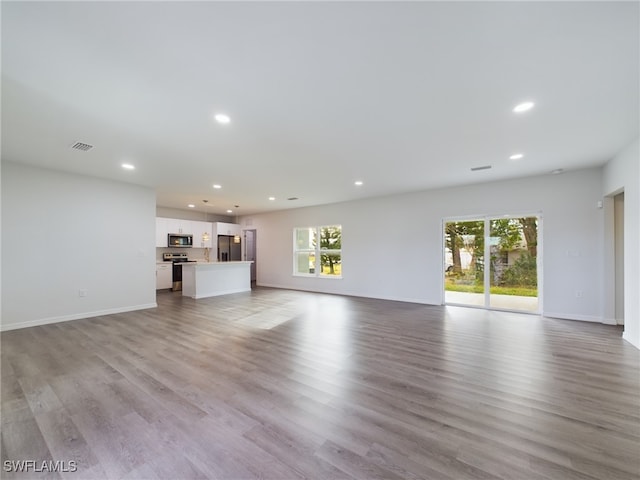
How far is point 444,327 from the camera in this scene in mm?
4305

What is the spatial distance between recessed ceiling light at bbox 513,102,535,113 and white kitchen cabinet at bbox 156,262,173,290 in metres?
9.16

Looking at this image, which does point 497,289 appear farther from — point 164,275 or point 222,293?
point 164,275

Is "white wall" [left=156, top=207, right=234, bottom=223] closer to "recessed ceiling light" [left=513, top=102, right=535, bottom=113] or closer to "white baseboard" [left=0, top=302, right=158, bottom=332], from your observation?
"white baseboard" [left=0, top=302, right=158, bottom=332]

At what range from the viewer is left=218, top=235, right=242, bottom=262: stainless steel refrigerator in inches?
389

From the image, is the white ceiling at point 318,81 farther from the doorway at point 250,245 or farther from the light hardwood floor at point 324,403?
the doorway at point 250,245

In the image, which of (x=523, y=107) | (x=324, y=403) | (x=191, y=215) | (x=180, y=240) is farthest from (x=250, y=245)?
(x=523, y=107)

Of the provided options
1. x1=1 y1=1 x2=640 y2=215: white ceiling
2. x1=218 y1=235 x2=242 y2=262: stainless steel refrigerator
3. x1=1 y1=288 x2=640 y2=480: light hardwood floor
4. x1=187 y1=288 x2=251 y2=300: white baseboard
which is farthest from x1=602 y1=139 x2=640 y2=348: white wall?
x1=218 y1=235 x2=242 y2=262: stainless steel refrigerator

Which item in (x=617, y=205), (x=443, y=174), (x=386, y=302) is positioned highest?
(x=443, y=174)

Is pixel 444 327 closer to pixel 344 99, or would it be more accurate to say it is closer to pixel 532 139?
pixel 532 139

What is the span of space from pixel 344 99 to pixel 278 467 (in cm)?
282

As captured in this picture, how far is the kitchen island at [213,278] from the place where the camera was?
7059mm

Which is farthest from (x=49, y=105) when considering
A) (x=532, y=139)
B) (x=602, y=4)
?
(x=532, y=139)

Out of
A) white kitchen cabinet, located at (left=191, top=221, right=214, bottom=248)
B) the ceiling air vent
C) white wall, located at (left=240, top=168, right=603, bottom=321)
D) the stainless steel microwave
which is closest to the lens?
the ceiling air vent

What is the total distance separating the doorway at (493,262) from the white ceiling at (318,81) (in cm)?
166
